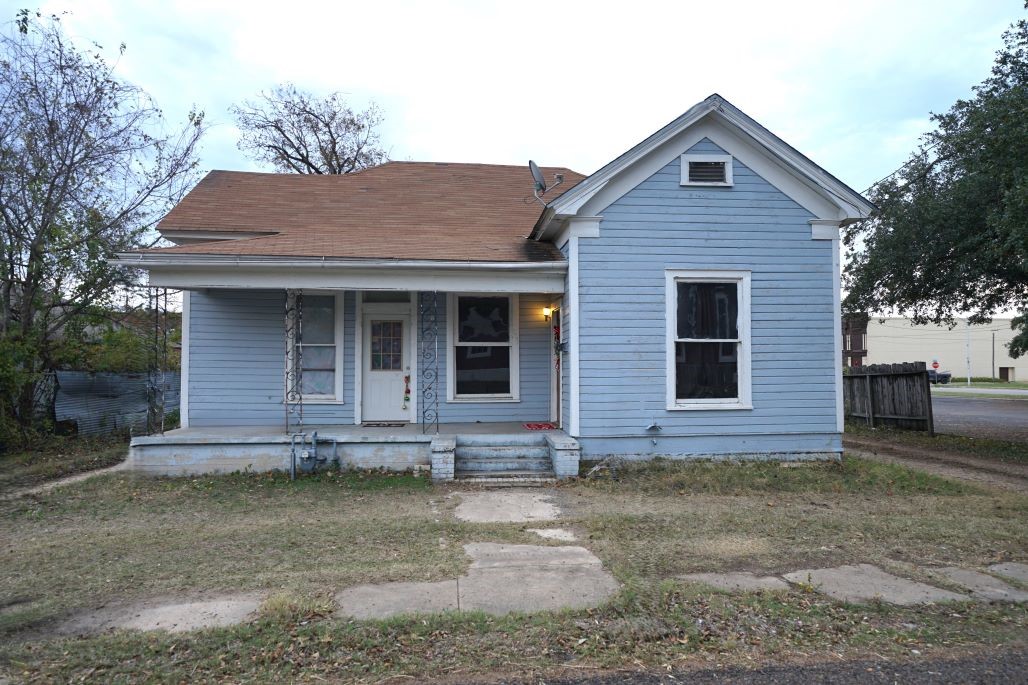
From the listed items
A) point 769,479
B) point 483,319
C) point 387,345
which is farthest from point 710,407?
point 387,345

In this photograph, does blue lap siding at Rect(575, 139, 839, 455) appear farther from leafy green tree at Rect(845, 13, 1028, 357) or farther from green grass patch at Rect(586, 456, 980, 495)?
leafy green tree at Rect(845, 13, 1028, 357)

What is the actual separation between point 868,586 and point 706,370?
4.89 meters

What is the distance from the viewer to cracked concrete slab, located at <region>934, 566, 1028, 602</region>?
4.72 meters

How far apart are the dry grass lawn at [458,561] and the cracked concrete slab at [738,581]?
150 millimetres

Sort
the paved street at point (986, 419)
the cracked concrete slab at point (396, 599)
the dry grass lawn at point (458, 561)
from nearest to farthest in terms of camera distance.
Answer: the dry grass lawn at point (458, 561)
the cracked concrete slab at point (396, 599)
the paved street at point (986, 419)

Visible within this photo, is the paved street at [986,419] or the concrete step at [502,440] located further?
the paved street at [986,419]

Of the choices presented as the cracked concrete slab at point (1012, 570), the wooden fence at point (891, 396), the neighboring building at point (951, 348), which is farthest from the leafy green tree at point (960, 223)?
the neighboring building at point (951, 348)

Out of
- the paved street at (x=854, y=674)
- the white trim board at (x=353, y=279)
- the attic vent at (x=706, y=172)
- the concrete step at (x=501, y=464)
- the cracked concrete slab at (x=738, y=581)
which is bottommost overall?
the paved street at (x=854, y=674)

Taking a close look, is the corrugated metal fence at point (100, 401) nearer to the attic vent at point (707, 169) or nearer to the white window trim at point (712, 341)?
the white window trim at point (712, 341)

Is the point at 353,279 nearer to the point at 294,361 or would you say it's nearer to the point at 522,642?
the point at 294,361

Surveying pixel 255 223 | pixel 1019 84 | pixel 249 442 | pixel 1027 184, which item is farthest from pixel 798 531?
pixel 255 223

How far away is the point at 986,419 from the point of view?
773 inches

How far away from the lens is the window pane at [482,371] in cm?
1115

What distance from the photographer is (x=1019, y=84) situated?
10.1m
